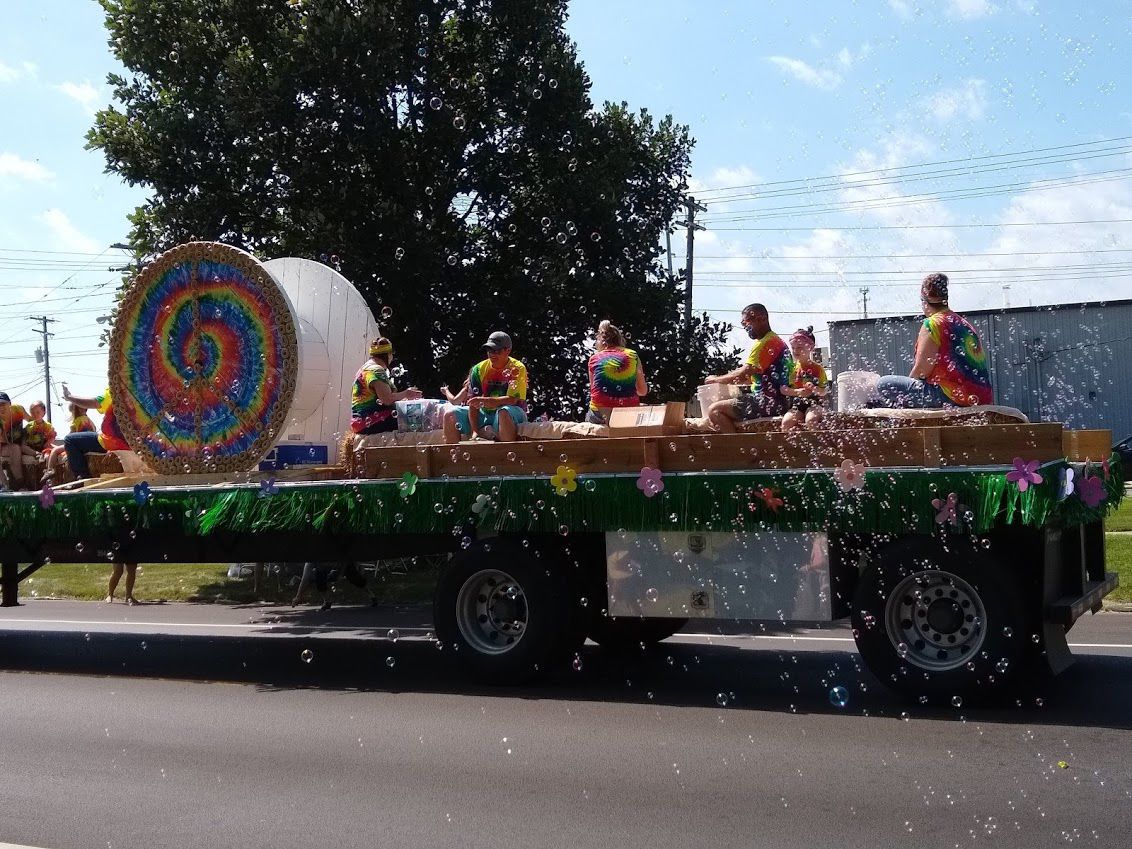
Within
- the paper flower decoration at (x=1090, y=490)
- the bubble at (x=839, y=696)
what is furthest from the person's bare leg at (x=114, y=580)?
the paper flower decoration at (x=1090, y=490)

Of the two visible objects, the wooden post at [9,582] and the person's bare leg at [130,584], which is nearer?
the wooden post at [9,582]

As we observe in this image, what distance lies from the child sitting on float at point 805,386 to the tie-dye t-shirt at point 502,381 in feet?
6.44

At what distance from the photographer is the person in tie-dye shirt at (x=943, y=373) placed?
24.4ft

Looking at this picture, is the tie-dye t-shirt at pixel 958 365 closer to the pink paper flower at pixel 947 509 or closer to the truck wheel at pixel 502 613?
the pink paper flower at pixel 947 509

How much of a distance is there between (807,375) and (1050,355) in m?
21.4

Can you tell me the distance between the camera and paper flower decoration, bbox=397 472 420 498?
840cm

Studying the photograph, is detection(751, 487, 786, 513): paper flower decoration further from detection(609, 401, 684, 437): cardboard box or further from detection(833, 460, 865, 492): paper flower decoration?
detection(609, 401, 684, 437): cardboard box

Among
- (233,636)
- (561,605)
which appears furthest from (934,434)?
(233,636)

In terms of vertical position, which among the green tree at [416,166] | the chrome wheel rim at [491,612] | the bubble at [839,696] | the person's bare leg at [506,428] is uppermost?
the green tree at [416,166]

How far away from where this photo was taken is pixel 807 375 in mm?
8406

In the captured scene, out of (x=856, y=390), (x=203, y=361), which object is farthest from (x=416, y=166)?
(x=856, y=390)

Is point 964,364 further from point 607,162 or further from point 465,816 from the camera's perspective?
point 607,162

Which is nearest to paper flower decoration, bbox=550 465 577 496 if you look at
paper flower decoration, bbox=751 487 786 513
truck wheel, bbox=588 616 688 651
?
paper flower decoration, bbox=751 487 786 513

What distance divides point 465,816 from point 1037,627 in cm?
348
